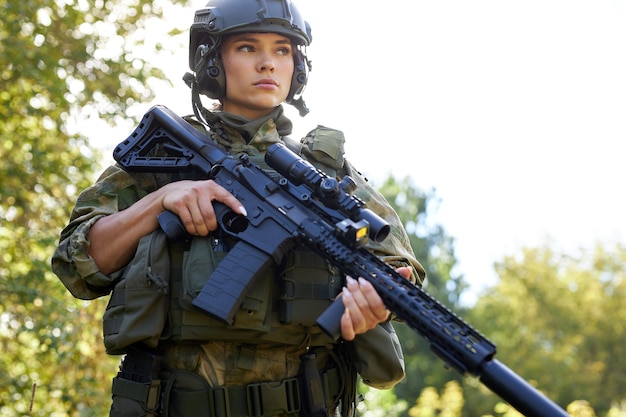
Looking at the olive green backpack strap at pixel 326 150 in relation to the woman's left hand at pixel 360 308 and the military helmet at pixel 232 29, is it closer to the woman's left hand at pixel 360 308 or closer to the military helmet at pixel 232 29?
the military helmet at pixel 232 29

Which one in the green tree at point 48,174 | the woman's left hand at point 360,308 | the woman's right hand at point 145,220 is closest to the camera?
the woman's left hand at point 360,308

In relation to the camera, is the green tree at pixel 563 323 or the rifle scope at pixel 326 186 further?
the green tree at pixel 563 323

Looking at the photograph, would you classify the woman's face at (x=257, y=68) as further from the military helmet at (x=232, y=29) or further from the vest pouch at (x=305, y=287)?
the vest pouch at (x=305, y=287)

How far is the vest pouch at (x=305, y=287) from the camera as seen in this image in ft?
10.5

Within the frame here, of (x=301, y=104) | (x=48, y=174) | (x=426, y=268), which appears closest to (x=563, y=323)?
(x=426, y=268)

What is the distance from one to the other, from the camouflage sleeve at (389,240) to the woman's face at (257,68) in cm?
47

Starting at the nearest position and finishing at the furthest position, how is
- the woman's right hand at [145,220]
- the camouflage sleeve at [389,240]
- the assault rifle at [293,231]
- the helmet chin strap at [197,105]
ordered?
the assault rifle at [293,231]
the woman's right hand at [145,220]
the camouflage sleeve at [389,240]
the helmet chin strap at [197,105]

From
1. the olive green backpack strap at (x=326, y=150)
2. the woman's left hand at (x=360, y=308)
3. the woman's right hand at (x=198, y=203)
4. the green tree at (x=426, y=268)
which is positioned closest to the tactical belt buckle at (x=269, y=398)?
→ the woman's left hand at (x=360, y=308)

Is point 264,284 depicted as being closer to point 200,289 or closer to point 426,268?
point 200,289

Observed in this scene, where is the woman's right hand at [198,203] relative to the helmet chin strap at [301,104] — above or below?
below

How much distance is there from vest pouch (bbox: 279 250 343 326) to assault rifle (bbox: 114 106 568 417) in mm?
92

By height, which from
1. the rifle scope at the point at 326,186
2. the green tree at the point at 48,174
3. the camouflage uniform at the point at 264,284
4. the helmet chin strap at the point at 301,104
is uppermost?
the helmet chin strap at the point at 301,104

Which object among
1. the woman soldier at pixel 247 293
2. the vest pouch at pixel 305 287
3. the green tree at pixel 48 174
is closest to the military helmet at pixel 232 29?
the woman soldier at pixel 247 293

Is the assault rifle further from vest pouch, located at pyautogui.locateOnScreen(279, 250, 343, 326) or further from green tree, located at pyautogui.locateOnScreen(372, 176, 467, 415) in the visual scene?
green tree, located at pyautogui.locateOnScreen(372, 176, 467, 415)
